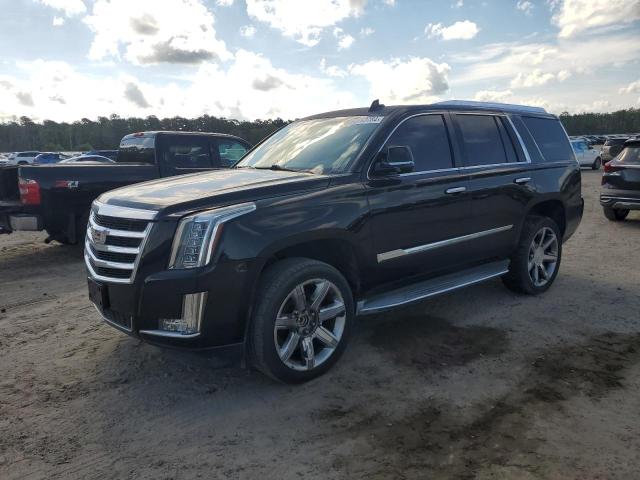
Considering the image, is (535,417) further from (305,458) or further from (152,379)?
(152,379)

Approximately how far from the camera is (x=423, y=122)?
465cm

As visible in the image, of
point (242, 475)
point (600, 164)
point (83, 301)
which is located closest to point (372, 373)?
point (242, 475)

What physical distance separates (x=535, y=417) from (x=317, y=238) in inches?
71.9

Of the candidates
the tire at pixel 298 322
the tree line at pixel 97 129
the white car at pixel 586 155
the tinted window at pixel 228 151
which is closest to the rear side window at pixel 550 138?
the tire at pixel 298 322

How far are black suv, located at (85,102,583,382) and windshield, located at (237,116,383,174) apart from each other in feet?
0.05

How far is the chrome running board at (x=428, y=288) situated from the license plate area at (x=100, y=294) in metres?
1.84

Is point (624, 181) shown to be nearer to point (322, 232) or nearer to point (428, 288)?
point (428, 288)

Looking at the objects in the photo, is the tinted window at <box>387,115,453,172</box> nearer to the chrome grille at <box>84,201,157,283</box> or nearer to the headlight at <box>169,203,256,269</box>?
the headlight at <box>169,203,256,269</box>

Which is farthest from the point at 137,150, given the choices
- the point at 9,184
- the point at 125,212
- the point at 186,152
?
the point at 125,212

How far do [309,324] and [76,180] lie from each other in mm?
5350

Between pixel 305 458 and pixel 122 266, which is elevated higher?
pixel 122 266

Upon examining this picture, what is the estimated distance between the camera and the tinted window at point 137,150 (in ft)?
28.1

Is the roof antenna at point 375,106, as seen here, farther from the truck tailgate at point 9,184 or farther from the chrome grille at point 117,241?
the truck tailgate at point 9,184

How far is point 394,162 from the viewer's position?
406cm
